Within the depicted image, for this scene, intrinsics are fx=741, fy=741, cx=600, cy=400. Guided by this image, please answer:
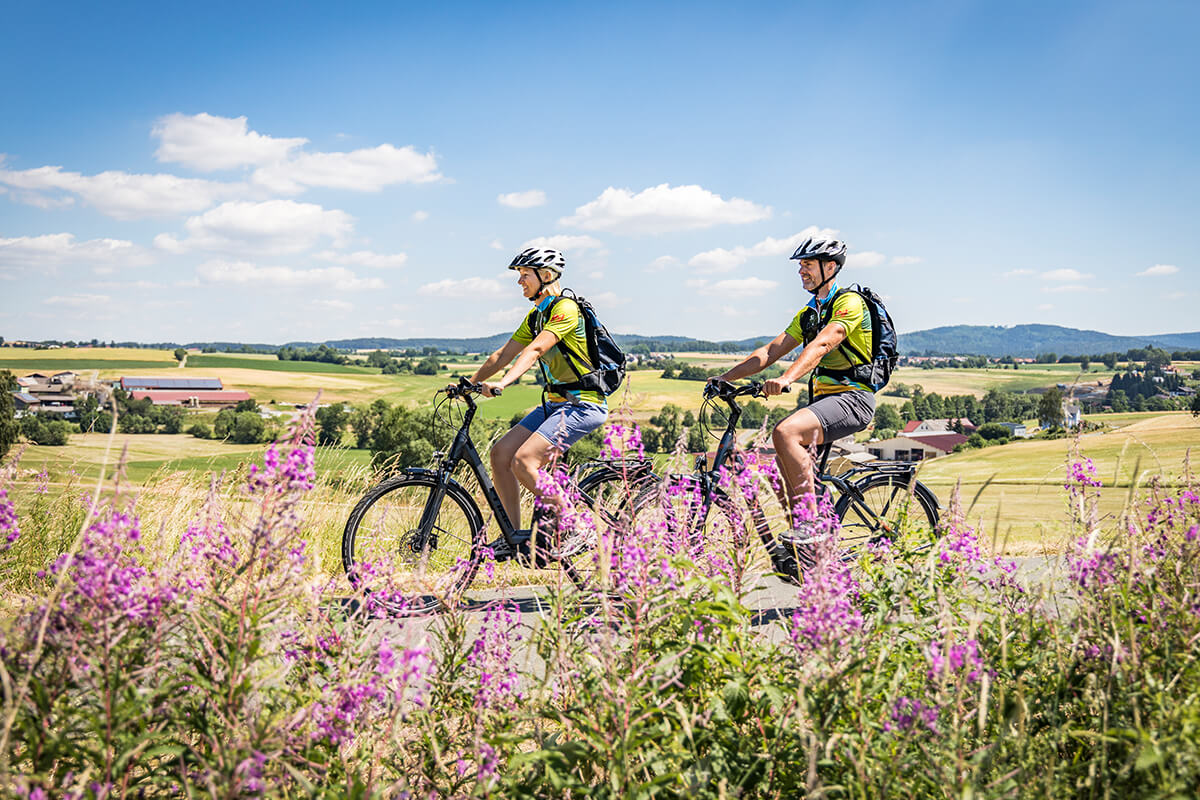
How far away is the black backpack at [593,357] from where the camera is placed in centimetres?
557

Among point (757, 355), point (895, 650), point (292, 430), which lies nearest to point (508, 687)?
point (292, 430)

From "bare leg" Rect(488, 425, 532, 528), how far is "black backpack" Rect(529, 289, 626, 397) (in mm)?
480

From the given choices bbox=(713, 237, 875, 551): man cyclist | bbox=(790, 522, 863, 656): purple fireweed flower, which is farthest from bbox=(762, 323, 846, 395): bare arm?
bbox=(790, 522, 863, 656): purple fireweed flower

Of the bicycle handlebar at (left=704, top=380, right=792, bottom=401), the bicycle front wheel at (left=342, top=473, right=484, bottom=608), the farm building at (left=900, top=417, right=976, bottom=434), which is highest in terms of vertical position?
the bicycle handlebar at (left=704, top=380, right=792, bottom=401)

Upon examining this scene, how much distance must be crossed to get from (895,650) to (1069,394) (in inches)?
82.4

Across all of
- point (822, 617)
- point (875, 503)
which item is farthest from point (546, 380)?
point (822, 617)

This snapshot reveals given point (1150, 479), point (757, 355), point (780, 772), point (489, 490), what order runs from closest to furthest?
1. point (780, 772)
2. point (1150, 479)
3. point (489, 490)
4. point (757, 355)

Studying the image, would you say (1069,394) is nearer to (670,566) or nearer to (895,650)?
(895,650)

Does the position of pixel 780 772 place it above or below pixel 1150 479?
below

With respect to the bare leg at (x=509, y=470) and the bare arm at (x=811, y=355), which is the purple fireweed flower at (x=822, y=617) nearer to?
the bare arm at (x=811, y=355)

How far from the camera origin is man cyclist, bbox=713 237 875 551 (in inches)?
207

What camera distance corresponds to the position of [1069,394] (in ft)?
12.6

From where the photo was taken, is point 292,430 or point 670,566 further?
point 670,566

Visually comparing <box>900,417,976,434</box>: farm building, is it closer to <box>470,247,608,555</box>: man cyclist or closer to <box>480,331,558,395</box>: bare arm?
<box>470,247,608,555</box>: man cyclist
